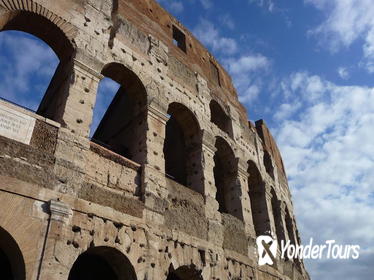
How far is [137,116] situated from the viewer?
→ 27.0 feet

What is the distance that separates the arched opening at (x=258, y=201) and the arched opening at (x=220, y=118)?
1.49 meters

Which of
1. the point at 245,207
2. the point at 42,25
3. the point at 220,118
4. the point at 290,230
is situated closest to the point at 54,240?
the point at 42,25

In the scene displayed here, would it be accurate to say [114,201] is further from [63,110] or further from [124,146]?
[124,146]

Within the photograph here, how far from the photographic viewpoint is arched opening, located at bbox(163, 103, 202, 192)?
30.3 feet

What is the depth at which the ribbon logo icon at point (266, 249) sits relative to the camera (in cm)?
998

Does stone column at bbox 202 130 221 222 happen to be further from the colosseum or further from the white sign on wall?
the white sign on wall

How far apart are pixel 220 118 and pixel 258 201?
10.5ft

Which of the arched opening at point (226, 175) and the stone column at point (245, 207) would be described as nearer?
the stone column at point (245, 207)

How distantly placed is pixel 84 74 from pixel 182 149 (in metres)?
4.98

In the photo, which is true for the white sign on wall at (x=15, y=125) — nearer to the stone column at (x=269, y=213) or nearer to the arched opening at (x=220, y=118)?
the arched opening at (x=220, y=118)

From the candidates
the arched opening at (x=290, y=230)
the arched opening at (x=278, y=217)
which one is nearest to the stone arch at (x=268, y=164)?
the arched opening at (x=278, y=217)

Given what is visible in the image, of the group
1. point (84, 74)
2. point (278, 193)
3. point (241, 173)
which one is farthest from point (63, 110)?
point (278, 193)

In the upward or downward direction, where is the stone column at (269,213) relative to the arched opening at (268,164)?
downward

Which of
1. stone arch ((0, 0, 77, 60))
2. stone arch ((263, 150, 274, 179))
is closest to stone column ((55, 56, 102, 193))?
stone arch ((0, 0, 77, 60))
